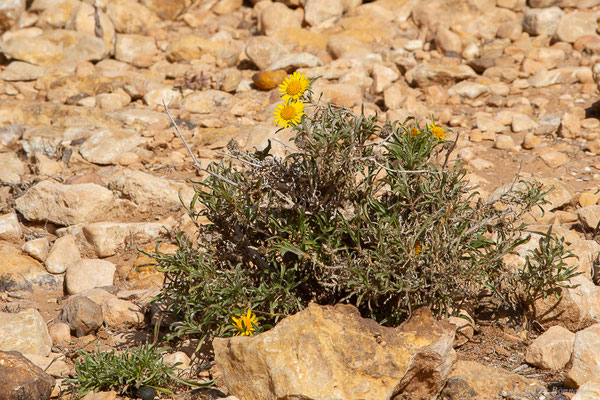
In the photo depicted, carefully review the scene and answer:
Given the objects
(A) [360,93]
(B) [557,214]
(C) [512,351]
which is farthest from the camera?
(A) [360,93]

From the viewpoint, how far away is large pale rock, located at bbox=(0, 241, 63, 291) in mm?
4824

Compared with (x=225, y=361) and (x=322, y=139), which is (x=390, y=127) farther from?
(x=225, y=361)

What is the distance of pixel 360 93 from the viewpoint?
778cm

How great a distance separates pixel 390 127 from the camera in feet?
12.3

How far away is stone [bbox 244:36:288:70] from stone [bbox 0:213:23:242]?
4444 millimetres

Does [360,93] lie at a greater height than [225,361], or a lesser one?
lesser

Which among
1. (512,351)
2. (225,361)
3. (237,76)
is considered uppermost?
(225,361)

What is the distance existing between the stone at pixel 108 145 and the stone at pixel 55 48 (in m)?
2.77

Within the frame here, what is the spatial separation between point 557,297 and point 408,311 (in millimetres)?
984

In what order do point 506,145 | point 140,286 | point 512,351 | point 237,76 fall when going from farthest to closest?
point 237,76 → point 506,145 → point 140,286 → point 512,351

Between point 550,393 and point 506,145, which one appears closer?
point 550,393

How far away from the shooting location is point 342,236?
143 inches

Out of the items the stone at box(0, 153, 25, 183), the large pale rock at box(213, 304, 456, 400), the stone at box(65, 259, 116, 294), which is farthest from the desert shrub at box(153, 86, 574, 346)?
the stone at box(0, 153, 25, 183)

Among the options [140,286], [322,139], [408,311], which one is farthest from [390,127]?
[140,286]
